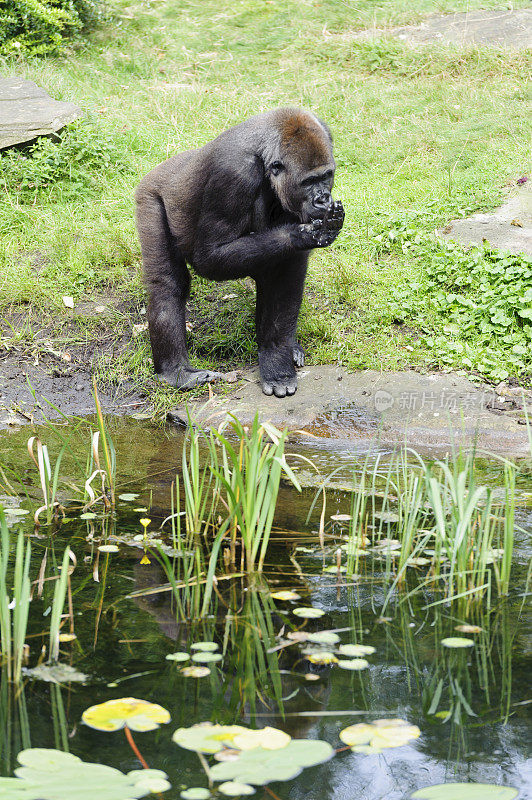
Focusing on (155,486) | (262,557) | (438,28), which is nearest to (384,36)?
(438,28)

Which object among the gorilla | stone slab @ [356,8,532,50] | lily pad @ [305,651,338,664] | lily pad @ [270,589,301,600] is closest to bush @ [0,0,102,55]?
stone slab @ [356,8,532,50]

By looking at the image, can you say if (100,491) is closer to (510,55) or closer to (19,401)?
(19,401)

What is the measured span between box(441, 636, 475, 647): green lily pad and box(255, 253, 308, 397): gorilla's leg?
2.57m

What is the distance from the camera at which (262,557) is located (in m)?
3.11

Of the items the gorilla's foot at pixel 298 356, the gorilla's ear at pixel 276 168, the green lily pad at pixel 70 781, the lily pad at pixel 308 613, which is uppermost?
the gorilla's ear at pixel 276 168

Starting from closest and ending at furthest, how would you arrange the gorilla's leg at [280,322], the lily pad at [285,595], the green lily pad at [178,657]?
the green lily pad at [178,657]
the lily pad at [285,595]
the gorilla's leg at [280,322]

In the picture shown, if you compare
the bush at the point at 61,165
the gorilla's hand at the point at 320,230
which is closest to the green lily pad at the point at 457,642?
the gorilla's hand at the point at 320,230

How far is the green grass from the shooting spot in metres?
5.84

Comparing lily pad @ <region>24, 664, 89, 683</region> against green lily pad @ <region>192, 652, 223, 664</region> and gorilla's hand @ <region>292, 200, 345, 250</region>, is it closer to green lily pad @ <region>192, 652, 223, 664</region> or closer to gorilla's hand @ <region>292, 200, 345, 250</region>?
green lily pad @ <region>192, 652, 223, 664</region>

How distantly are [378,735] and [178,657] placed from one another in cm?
67

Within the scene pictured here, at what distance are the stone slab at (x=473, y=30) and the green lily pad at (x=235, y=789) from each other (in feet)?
29.9

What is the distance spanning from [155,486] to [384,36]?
26.0 feet

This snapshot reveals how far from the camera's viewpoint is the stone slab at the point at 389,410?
15.1ft

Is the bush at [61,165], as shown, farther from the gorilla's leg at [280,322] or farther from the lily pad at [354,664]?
the lily pad at [354,664]
